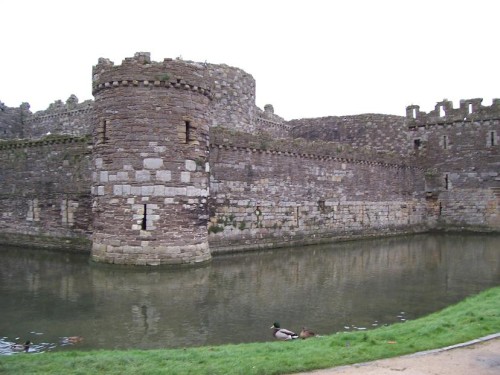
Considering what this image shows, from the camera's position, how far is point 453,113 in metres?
29.5

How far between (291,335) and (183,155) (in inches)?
339

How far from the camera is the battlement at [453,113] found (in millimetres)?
Answer: 28505

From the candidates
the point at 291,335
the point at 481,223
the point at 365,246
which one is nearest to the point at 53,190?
the point at 365,246

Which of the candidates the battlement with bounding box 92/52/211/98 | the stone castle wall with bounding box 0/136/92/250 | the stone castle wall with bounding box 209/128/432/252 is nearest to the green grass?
the battlement with bounding box 92/52/211/98

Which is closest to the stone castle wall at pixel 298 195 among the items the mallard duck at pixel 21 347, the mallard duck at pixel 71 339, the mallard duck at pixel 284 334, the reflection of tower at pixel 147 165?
the reflection of tower at pixel 147 165

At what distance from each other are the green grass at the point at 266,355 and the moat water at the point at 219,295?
976mm

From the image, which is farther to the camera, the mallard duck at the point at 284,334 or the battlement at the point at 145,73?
the battlement at the point at 145,73

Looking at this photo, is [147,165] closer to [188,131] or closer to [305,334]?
[188,131]

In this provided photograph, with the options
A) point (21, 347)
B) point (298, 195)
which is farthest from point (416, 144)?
point (21, 347)

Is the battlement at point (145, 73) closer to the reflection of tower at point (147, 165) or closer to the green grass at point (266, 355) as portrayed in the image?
the reflection of tower at point (147, 165)

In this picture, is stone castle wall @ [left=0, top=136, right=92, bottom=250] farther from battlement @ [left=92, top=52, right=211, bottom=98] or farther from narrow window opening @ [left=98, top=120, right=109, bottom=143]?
battlement @ [left=92, top=52, right=211, bottom=98]

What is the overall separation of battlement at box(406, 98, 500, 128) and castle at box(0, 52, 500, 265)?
6cm

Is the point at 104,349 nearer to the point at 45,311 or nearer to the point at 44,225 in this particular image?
the point at 45,311

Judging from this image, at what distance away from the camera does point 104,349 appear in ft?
25.1
